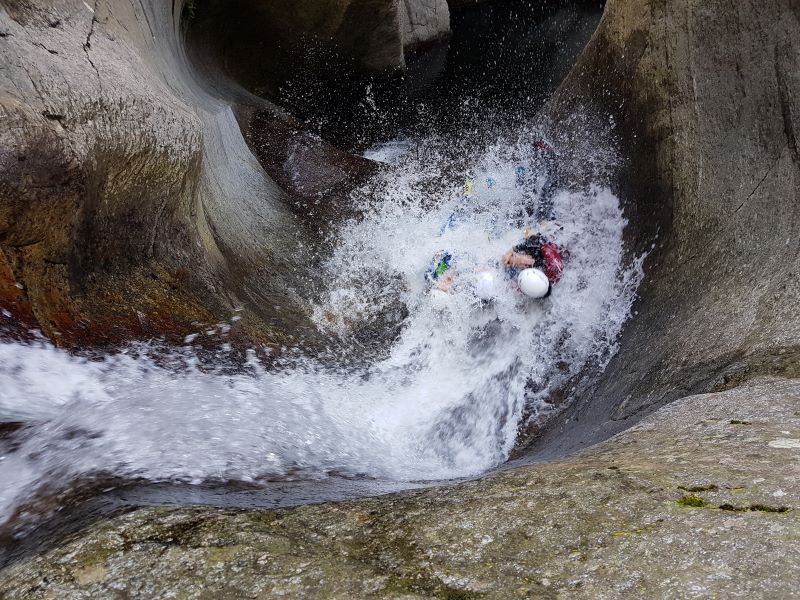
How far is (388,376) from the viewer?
475 centimetres

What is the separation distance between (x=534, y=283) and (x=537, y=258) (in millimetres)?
395

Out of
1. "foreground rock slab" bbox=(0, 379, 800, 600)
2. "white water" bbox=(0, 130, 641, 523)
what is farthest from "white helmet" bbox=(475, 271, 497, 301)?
"foreground rock slab" bbox=(0, 379, 800, 600)

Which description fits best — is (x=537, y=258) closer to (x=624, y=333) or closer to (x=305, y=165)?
(x=624, y=333)

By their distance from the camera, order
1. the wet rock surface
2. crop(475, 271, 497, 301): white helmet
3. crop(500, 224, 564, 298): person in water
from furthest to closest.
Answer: crop(475, 271, 497, 301): white helmet < crop(500, 224, 564, 298): person in water < the wet rock surface

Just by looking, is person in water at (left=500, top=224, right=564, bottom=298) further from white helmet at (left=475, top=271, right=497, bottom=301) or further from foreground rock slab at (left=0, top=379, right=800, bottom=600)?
foreground rock slab at (left=0, top=379, right=800, bottom=600)

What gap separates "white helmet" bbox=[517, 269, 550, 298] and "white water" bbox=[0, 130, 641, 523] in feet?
0.71

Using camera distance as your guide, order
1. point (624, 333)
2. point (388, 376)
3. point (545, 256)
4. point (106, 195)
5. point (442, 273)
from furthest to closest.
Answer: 1. point (442, 273)
2. point (545, 256)
3. point (388, 376)
4. point (624, 333)
5. point (106, 195)

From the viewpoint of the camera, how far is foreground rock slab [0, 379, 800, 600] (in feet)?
5.45

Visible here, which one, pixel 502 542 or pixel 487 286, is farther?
pixel 487 286

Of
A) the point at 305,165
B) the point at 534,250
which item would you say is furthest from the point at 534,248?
the point at 305,165

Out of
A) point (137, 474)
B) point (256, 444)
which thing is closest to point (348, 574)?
point (137, 474)

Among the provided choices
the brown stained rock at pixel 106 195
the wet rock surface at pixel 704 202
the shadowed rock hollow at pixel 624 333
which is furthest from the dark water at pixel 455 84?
the brown stained rock at pixel 106 195

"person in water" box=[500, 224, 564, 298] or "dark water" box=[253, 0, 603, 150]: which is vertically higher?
"dark water" box=[253, 0, 603, 150]

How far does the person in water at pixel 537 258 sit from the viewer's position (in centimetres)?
508
